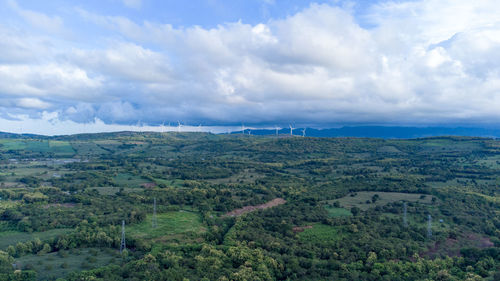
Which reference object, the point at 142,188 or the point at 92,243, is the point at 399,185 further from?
the point at 92,243

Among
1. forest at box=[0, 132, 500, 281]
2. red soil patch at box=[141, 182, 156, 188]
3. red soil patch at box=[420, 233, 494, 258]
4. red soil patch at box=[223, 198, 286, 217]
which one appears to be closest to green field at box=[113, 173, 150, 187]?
forest at box=[0, 132, 500, 281]

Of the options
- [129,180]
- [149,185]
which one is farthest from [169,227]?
[129,180]

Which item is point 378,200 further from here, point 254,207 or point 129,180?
point 129,180

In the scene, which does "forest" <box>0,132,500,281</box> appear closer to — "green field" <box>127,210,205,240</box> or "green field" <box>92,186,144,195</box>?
"green field" <box>127,210,205,240</box>

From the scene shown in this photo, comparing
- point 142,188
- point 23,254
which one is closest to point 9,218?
point 23,254

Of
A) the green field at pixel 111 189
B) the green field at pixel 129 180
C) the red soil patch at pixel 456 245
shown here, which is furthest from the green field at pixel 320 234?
the green field at pixel 129 180

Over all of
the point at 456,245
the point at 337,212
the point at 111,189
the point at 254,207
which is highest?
the point at 111,189
